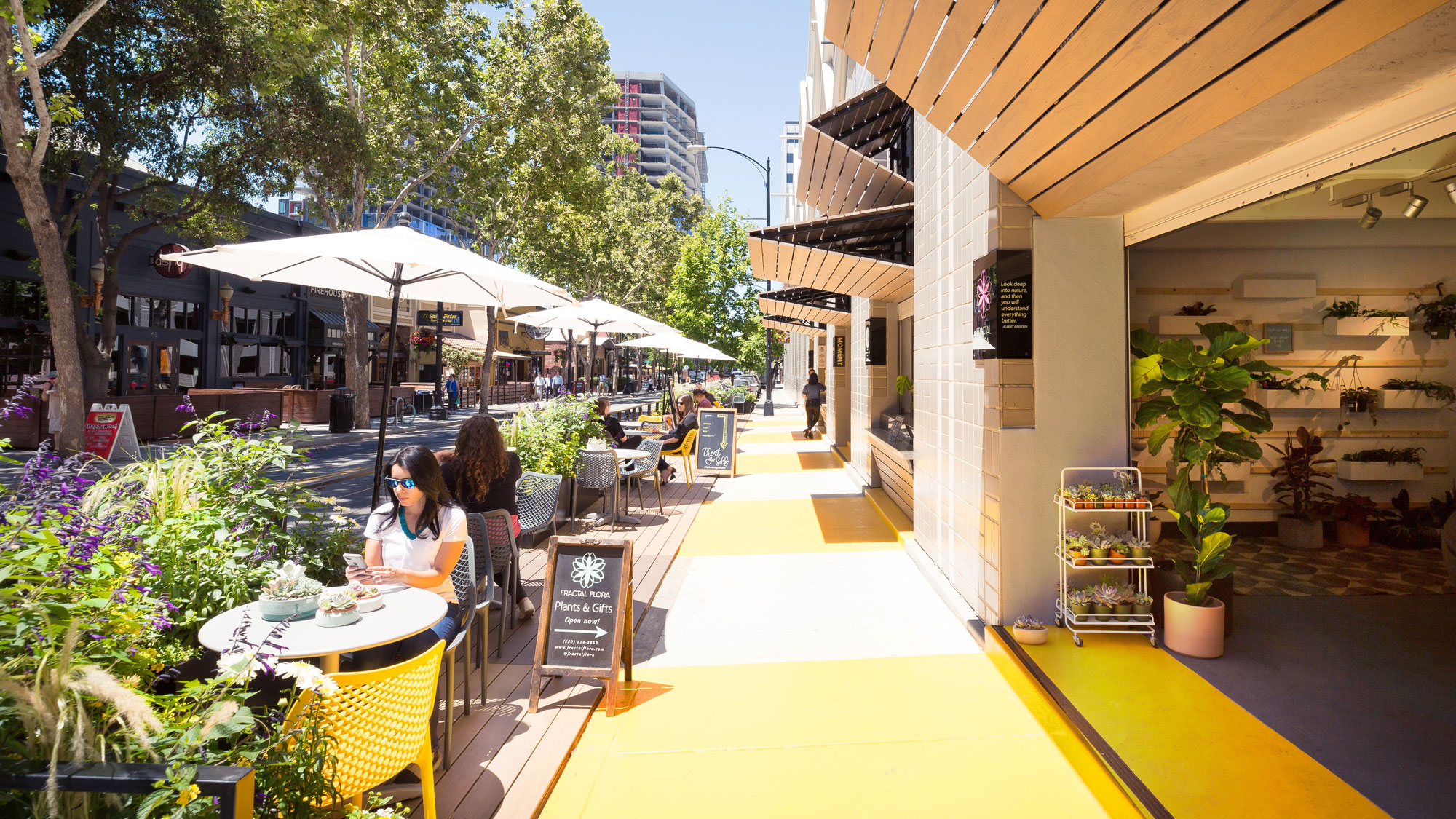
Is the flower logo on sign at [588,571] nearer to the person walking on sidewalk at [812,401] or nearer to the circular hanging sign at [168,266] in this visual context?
the person walking on sidewalk at [812,401]

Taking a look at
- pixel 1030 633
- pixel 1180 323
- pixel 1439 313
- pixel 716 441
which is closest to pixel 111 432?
pixel 716 441

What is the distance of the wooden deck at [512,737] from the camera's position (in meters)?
2.87

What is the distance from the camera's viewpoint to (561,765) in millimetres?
3189

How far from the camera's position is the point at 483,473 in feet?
14.9

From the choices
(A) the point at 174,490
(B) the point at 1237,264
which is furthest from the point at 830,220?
(A) the point at 174,490

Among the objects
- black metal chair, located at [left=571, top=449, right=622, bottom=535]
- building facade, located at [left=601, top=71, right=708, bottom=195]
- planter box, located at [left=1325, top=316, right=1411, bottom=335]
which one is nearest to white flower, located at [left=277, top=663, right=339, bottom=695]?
black metal chair, located at [left=571, top=449, right=622, bottom=535]

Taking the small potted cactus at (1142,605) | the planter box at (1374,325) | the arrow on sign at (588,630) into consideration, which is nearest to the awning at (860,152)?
the planter box at (1374,325)

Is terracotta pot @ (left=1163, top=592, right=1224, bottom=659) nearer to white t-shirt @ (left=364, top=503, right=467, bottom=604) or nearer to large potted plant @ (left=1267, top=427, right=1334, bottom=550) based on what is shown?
large potted plant @ (left=1267, top=427, right=1334, bottom=550)

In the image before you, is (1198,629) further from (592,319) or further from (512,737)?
(592,319)

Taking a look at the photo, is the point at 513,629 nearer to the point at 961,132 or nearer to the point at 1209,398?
the point at 961,132

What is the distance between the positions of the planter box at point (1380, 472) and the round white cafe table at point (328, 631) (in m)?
8.09

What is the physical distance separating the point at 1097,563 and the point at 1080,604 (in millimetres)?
307

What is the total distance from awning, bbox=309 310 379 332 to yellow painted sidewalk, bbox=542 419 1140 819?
28.3 m

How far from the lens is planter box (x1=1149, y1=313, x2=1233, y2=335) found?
7160mm
